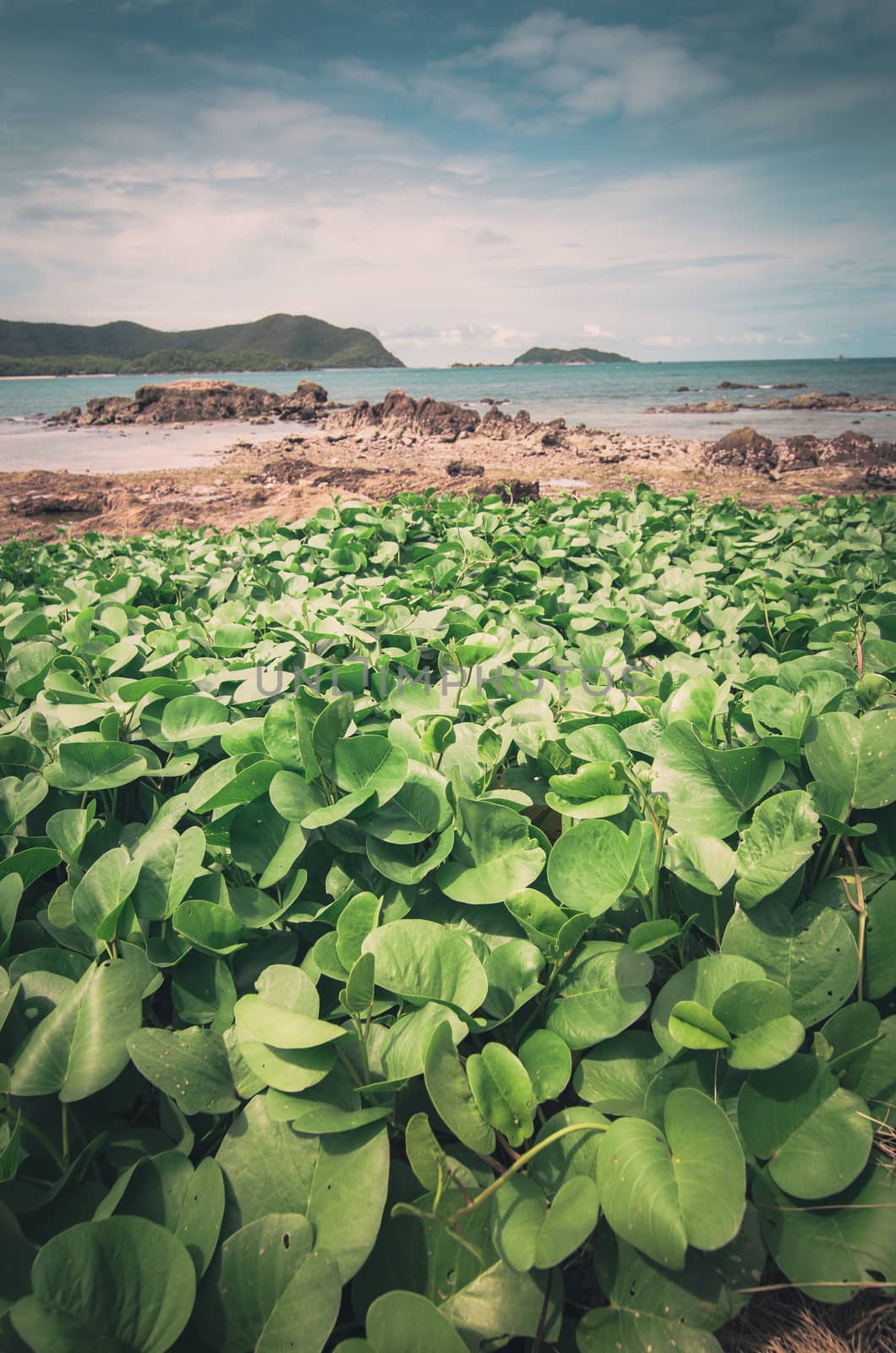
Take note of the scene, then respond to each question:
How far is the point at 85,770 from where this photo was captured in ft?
3.64

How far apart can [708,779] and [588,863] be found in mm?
252

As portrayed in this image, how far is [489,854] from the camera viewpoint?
0.92 metres

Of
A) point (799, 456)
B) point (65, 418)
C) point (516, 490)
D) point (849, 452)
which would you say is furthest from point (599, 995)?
point (65, 418)

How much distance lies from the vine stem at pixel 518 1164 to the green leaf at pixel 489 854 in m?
0.27

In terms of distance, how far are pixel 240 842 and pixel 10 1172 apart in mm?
441

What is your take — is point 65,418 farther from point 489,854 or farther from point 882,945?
point 882,945

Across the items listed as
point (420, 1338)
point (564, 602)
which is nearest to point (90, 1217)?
point (420, 1338)

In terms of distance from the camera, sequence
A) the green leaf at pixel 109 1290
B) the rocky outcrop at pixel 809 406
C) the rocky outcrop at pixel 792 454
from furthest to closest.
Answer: the rocky outcrop at pixel 809 406
the rocky outcrop at pixel 792 454
the green leaf at pixel 109 1290

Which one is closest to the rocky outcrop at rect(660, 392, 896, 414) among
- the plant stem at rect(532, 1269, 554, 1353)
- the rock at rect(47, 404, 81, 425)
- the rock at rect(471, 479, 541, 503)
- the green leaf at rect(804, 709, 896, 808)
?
the rock at rect(471, 479, 541, 503)

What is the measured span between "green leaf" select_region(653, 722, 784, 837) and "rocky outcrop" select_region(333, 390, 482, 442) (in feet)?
41.6

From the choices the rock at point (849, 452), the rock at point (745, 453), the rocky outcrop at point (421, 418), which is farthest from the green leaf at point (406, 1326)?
the rocky outcrop at point (421, 418)

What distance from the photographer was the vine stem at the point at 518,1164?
600mm

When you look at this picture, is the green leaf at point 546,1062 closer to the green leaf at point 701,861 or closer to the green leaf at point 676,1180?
the green leaf at point 676,1180

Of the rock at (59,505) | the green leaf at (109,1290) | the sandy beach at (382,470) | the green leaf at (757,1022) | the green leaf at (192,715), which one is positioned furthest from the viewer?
the rock at (59,505)
